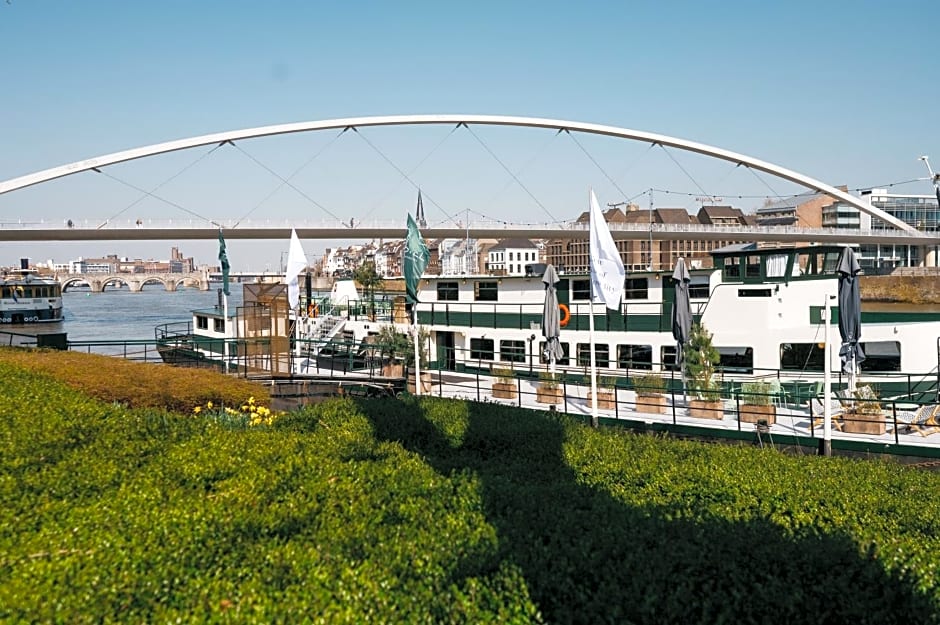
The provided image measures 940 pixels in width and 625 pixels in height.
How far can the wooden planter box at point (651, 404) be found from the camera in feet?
49.0

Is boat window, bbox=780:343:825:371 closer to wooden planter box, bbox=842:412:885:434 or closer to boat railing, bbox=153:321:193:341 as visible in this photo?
wooden planter box, bbox=842:412:885:434

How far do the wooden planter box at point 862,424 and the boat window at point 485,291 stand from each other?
11.1 metres

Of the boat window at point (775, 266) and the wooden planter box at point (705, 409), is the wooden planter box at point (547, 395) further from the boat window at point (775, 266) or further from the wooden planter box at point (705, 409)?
the boat window at point (775, 266)

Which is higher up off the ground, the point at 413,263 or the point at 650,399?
the point at 413,263

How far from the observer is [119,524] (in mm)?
5113

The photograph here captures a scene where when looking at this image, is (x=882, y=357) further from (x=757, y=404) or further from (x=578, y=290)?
(x=578, y=290)

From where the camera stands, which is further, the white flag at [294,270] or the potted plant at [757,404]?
the white flag at [294,270]

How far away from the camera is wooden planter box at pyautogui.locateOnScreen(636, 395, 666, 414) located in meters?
14.9

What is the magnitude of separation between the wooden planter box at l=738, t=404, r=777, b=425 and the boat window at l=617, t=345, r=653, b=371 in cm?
427

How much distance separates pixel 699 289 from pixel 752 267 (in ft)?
4.45

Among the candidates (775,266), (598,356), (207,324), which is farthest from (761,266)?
(207,324)

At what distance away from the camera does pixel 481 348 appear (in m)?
21.5

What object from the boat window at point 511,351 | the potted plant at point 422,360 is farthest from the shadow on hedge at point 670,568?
the boat window at point 511,351

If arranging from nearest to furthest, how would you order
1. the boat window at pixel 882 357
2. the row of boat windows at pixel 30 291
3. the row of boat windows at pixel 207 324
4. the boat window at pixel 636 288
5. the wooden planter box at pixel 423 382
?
the boat window at pixel 882 357
the wooden planter box at pixel 423 382
the boat window at pixel 636 288
the row of boat windows at pixel 207 324
the row of boat windows at pixel 30 291
